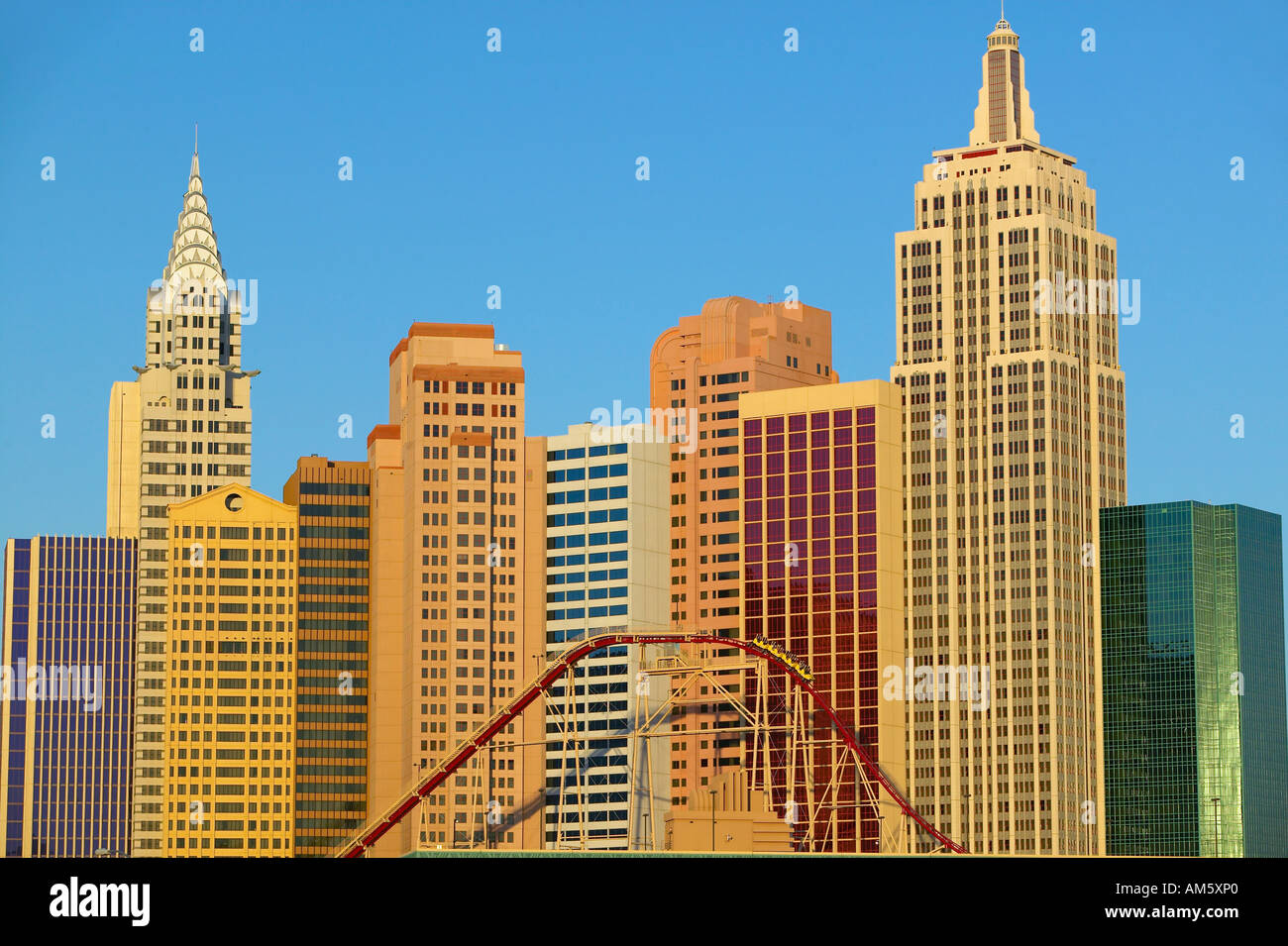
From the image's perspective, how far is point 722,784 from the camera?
190375mm
